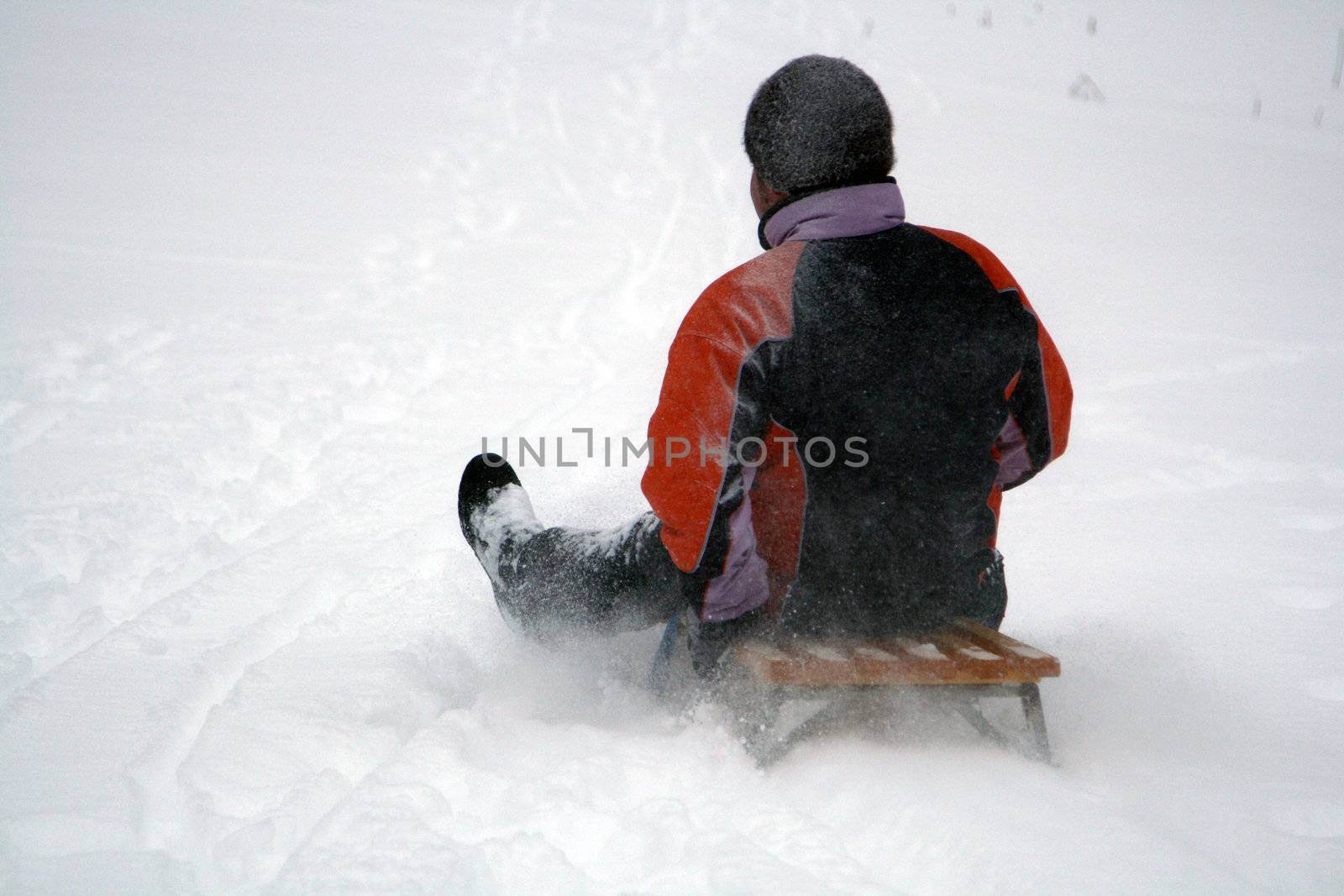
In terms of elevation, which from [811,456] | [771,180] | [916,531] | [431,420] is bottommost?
[431,420]

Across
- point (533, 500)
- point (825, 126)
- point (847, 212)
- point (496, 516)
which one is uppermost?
point (825, 126)

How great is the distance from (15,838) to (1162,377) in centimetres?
475

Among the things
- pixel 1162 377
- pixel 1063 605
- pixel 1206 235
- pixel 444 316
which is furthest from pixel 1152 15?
pixel 1063 605

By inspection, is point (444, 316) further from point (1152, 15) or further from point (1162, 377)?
point (1152, 15)

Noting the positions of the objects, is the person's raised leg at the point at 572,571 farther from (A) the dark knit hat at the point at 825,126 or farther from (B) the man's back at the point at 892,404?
(A) the dark knit hat at the point at 825,126

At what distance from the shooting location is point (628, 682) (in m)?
2.14

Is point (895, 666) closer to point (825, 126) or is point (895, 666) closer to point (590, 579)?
point (590, 579)

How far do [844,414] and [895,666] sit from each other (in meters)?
0.43

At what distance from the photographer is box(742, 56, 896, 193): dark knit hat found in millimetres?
1633

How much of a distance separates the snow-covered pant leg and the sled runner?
262 mm

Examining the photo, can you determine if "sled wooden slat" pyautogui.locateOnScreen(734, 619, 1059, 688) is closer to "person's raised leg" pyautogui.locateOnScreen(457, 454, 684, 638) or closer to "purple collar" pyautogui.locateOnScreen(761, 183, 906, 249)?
"person's raised leg" pyautogui.locateOnScreen(457, 454, 684, 638)

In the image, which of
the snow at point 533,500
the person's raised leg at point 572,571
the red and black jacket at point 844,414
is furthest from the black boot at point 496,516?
the red and black jacket at point 844,414

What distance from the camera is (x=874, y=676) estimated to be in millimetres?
1600

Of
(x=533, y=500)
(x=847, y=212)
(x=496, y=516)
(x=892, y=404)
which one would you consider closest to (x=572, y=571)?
(x=496, y=516)
